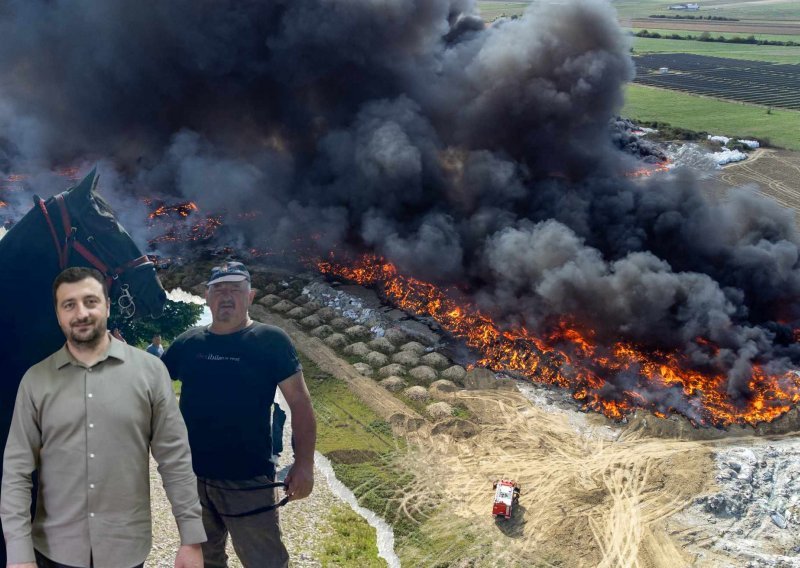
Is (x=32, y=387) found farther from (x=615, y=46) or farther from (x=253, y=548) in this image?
(x=615, y=46)

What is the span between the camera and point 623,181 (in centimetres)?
2669

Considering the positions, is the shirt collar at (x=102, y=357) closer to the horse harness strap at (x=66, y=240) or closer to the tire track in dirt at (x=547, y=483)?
the horse harness strap at (x=66, y=240)

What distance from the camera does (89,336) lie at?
4242 mm

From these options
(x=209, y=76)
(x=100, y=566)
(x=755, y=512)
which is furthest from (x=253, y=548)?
(x=209, y=76)

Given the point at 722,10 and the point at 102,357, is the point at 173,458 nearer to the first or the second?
the point at 102,357

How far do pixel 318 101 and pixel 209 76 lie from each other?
584 cm

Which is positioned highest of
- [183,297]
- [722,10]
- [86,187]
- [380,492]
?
[722,10]

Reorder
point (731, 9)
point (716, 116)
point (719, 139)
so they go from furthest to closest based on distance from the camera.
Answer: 1. point (731, 9)
2. point (716, 116)
3. point (719, 139)

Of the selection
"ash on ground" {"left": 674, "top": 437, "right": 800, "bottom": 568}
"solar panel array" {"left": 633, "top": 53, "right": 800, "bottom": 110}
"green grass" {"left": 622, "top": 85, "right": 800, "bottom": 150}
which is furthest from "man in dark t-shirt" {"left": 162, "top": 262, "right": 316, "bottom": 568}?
"solar panel array" {"left": 633, "top": 53, "right": 800, "bottom": 110}

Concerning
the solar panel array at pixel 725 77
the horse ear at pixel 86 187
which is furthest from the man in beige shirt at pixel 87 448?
the solar panel array at pixel 725 77

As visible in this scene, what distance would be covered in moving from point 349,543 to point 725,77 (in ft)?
280

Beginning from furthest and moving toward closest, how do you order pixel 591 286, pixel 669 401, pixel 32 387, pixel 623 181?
pixel 623 181, pixel 591 286, pixel 669 401, pixel 32 387

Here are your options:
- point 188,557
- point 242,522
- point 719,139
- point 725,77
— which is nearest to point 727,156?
point 719,139

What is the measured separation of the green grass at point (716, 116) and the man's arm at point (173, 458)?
167 ft
